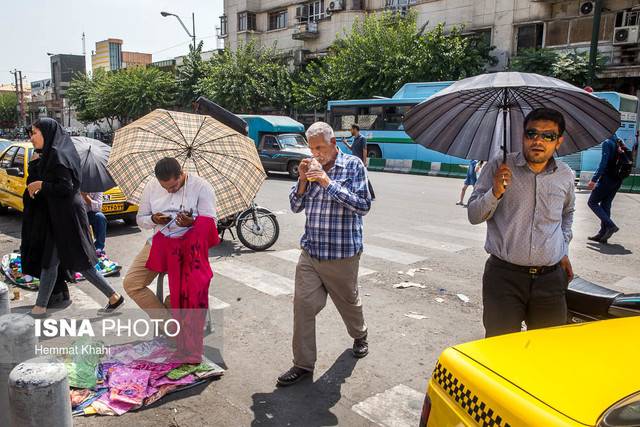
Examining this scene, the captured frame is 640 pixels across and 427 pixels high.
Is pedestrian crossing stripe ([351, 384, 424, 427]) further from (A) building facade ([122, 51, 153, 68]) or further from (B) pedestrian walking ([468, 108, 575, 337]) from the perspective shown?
(A) building facade ([122, 51, 153, 68])

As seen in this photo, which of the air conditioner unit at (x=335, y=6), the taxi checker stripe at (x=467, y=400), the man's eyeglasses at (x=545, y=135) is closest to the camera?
the taxi checker stripe at (x=467, y=400)

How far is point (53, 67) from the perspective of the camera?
265ft

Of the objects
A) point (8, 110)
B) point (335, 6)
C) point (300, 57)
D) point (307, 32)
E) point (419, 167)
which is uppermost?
point (335, 6)

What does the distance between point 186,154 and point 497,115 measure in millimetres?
2611

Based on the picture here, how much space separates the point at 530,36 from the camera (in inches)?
1065

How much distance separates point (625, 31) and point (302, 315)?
83.0 feet

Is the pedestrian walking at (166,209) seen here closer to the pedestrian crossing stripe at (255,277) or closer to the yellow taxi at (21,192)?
the pedestrian crossing stripe at (255,277)

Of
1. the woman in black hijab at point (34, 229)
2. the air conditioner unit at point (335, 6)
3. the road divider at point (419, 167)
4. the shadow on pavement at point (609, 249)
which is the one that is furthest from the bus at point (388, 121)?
the woman in black hijab at point (34, 229)

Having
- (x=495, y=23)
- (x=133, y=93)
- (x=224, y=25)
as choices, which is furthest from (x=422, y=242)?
(x=224, y=25)

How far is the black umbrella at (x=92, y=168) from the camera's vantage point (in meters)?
6.53

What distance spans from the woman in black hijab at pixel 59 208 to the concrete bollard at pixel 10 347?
2.07 meters

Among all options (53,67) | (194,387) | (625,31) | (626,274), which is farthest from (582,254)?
(53,67)

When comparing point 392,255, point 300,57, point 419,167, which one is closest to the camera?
point 392,255

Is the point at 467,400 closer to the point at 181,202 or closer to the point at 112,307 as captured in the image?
the point at 181,202
